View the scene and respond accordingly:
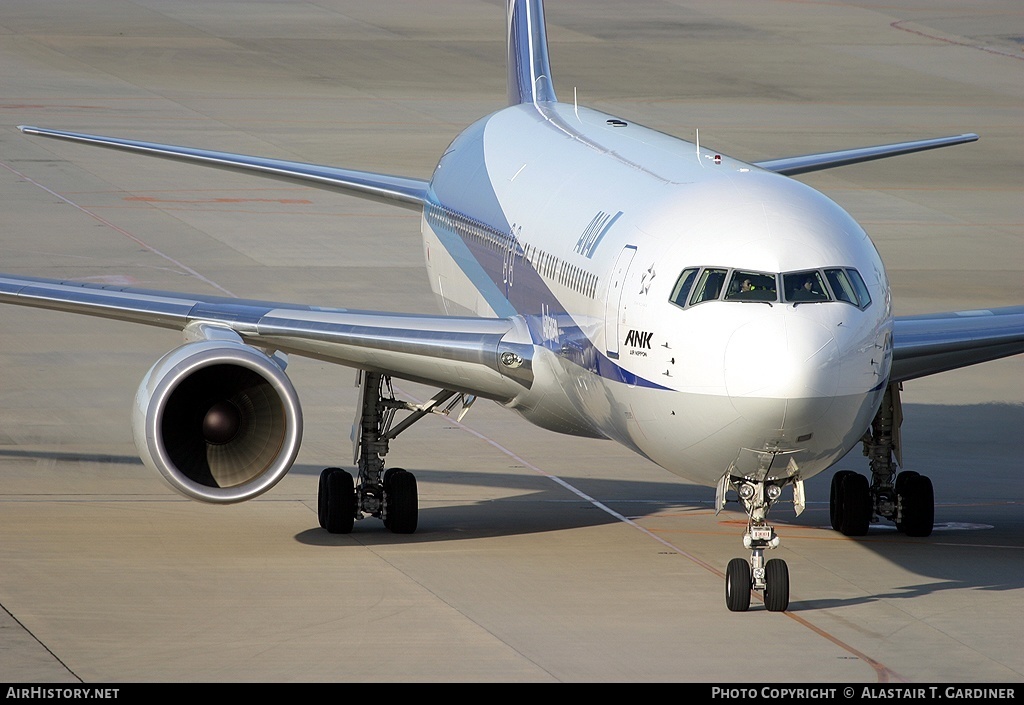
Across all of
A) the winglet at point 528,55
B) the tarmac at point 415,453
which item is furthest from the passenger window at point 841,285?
the winglet at point 528,55

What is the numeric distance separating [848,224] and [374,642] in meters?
5.20

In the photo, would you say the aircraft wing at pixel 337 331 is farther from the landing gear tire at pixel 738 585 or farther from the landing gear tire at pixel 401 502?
the landing gear tire at pixel 738 585

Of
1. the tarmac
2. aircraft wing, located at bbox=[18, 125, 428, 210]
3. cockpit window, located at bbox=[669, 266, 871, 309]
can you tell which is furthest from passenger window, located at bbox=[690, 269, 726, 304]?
aircraft wing, located at bbox=[18, 125, 428, 210]

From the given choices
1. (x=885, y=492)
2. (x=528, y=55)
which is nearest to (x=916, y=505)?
(x=885, y=492)

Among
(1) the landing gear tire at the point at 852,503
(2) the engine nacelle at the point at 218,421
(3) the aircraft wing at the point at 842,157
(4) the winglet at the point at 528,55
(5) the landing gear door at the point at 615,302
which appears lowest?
(1) the landing gear tire at the point at 852,503

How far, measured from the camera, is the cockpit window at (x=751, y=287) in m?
14.1

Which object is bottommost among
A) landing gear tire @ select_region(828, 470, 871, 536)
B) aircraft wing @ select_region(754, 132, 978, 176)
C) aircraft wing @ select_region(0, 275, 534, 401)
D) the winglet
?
landing gear tire @ select_region(828, 470, 871, 536)

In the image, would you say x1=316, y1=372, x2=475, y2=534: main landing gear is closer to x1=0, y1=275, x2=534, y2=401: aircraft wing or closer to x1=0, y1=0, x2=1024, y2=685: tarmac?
x1=0, y1=0, x2=1024, y2=685: tarmac

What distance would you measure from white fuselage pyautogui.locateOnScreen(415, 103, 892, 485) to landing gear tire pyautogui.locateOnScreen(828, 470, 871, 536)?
2853 millimetres

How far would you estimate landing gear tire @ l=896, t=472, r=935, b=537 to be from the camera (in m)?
18.5

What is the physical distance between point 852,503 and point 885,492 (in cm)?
40

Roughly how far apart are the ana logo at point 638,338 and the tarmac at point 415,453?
7.46 ft

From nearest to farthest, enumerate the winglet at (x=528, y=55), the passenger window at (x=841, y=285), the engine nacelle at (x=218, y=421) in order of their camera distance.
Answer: the passenger window at (x=841, y=285) → the engine nacelle at (x=218, y=421) → the winglet at (x=528, y=55)

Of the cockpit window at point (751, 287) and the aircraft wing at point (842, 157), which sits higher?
the aircraft wing at point (842, 157)
